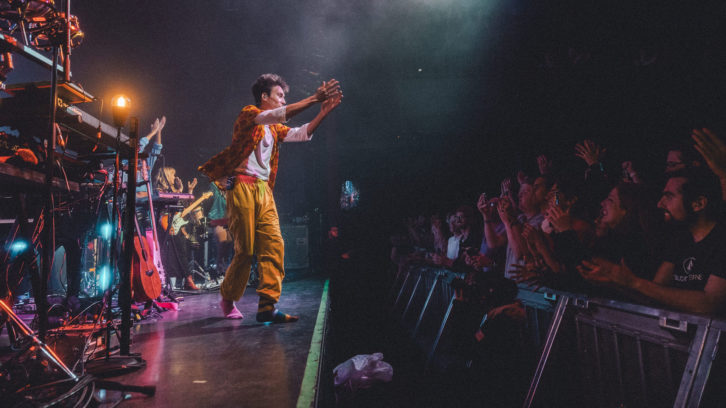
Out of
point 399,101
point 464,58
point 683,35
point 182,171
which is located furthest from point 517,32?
point 182,171

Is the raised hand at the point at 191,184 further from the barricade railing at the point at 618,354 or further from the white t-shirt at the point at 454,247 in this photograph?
the barricade railing at the point at 618,354

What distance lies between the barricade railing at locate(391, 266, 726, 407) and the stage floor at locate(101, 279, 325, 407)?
5.17 ft

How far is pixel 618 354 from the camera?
1798 millimetres

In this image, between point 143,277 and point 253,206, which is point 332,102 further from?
point 143,277

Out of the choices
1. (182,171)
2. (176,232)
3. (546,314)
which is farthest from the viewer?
(182,171)

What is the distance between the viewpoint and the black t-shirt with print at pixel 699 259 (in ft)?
5.13

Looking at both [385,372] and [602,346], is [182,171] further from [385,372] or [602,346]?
[602,346]

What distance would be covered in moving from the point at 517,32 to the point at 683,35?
2.34 meters

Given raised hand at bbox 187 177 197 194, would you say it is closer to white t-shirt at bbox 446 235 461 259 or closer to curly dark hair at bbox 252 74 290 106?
curly dark hair at bbox 252 74 290 106

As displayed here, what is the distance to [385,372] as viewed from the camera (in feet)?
10.9

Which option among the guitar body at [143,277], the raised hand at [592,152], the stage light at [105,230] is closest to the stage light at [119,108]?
the guitar body at [143,277]

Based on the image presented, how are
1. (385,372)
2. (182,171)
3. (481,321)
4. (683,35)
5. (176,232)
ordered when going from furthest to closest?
(182,171), (176,232), (683,35), (385,372), (481,321)

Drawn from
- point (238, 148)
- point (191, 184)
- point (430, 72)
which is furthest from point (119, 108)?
point (191, 184)

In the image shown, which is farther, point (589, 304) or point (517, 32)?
point (517, 32)
